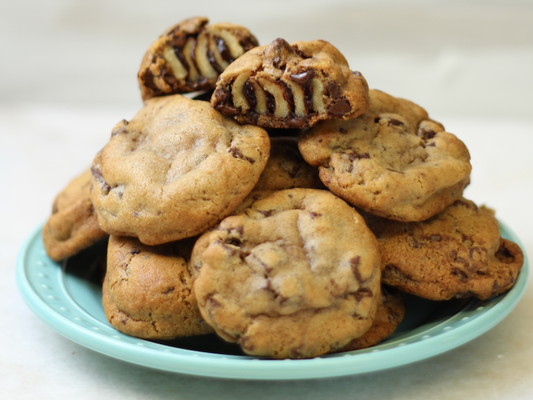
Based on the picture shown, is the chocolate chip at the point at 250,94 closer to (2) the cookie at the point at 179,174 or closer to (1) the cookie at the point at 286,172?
(2) the cookie at the point at 179,174

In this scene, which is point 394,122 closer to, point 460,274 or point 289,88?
point 289,88

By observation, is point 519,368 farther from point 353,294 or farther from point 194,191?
point 194,191

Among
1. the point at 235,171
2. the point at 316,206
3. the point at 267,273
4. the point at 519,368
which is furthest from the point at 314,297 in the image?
the point at 519,368

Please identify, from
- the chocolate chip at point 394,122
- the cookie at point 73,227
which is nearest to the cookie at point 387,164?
the chocolate chip at point 394,122

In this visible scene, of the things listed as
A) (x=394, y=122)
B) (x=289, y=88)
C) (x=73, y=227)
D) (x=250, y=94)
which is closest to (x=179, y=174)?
(x=250, y=94)

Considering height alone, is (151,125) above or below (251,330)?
above
